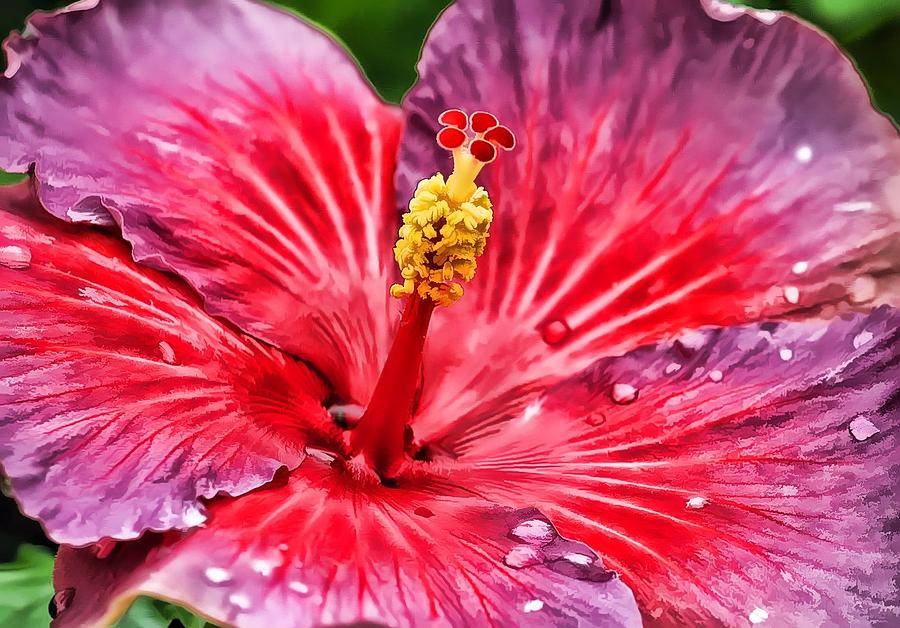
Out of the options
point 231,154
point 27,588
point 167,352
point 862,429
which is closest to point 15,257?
point 167,352

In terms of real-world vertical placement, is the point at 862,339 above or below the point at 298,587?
below

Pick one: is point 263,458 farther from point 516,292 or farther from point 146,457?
point 516,292

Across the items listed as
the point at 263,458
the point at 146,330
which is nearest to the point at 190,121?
the point at 146,330

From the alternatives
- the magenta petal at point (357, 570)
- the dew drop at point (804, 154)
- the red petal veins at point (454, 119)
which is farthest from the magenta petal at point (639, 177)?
the magenta petal at point (357, 570)

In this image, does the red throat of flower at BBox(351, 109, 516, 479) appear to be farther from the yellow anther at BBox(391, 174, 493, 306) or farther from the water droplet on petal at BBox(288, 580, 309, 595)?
the water droplet on petal at BBox(288, 580, 309, 595)

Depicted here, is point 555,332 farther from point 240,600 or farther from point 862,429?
point 240,600

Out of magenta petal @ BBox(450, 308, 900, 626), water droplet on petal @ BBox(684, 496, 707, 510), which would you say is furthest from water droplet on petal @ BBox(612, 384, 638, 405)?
water droplet on petal @ BBox(684, 496, 707, 510)
